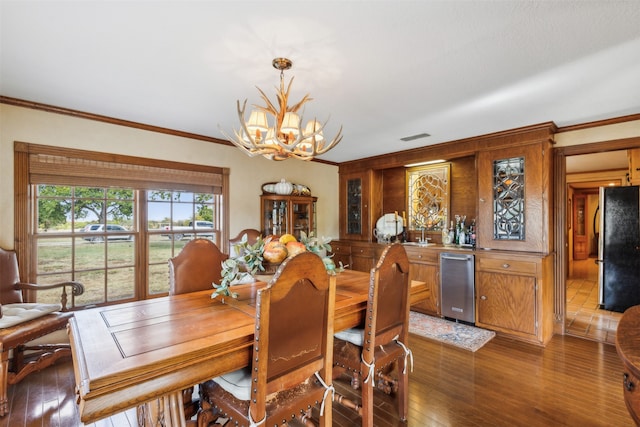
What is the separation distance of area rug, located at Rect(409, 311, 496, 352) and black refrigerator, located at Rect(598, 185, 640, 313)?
240 centimetres

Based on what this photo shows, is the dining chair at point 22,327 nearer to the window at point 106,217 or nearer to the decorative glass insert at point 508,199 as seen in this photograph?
the window at point 106,217

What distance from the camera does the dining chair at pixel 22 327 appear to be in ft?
7.07

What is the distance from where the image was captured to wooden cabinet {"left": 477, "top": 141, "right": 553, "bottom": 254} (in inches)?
130

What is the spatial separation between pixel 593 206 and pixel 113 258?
11.5 metres

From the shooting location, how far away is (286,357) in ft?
4.43

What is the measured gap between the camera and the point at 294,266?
1.30m

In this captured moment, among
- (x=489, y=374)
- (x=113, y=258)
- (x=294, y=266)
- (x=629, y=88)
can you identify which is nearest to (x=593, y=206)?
(x=629, y=88)

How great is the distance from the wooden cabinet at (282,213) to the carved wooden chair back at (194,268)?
1.87m

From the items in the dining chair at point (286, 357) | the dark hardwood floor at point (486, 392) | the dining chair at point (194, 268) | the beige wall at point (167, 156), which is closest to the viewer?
the dining chair at point (286, 357)

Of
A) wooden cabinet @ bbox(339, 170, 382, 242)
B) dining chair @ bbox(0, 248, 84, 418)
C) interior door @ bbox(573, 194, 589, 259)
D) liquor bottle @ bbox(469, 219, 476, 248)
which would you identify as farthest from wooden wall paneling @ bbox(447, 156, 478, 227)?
interior door @ bbox(573, 194, 589, 259)

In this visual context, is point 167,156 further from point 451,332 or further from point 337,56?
point 451,332

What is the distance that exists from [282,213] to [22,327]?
2.95 metres

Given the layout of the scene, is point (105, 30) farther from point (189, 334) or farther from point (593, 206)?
point (593, 206)

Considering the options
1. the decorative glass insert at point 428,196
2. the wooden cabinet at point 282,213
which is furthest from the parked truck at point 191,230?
the decorative glass insert at point 428,196
